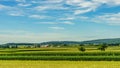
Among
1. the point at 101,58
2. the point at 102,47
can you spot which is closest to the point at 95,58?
the point at 101,58

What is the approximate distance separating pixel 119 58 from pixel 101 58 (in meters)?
3.25

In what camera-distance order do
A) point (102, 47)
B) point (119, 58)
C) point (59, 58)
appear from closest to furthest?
point (119, 58) < point (59, 58) < point (102, 47)

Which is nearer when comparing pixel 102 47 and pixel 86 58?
pixel 86 58

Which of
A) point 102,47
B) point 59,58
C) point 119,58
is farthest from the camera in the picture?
point 102,47

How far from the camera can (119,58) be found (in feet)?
159

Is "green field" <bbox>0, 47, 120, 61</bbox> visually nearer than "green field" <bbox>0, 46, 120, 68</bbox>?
No

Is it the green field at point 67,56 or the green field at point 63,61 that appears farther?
the green field at point 67,56

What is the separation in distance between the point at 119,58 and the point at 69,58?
897 centimetres

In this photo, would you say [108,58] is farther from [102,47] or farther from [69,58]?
[102,47]

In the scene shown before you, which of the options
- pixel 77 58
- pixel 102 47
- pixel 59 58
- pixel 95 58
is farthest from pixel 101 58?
pixel 102 47

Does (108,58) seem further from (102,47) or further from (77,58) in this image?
(102,47)

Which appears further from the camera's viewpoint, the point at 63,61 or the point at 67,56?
the point at 67,56

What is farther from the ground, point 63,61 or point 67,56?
point 67,56

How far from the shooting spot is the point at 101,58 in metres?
50.1
